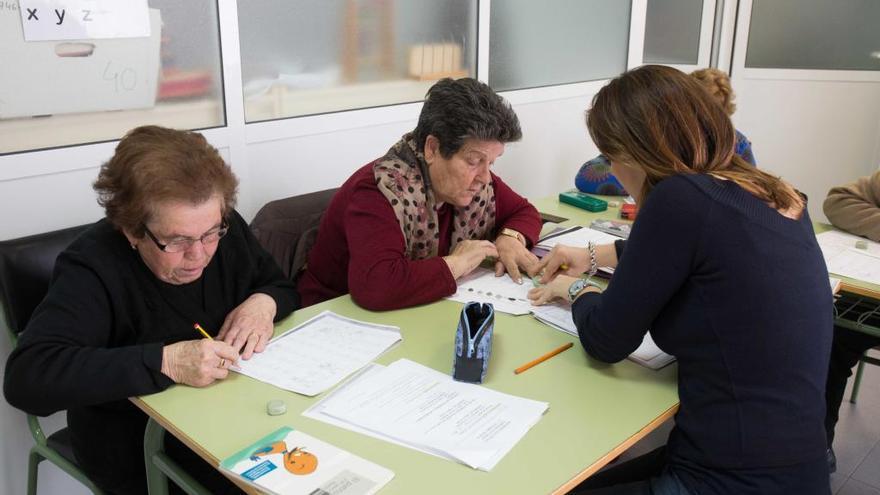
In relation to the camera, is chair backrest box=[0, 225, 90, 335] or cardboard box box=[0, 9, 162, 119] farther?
cardboard box box=[0, 9, 162, 119]

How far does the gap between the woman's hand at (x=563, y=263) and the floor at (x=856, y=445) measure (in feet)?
2.87

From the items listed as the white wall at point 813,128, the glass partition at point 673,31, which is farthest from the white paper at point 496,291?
the white wall at point 813,128

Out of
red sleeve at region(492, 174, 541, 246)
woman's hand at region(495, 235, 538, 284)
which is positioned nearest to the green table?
woman's hand at region(495, 235, 538, 284)

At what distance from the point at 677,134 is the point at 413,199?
0.76 metres

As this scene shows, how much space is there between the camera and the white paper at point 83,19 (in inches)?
72.0

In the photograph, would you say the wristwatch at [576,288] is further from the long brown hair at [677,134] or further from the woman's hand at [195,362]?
the woman's hand at [195,362]

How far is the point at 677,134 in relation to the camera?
4.33 ft

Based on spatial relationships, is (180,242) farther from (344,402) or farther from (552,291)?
(552,291)

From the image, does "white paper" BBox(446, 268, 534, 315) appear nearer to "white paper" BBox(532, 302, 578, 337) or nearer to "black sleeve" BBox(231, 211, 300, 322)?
"white paper" BBox(532, 302, 578, 337)

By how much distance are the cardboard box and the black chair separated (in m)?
Result: 0.41

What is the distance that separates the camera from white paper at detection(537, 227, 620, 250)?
2.19m

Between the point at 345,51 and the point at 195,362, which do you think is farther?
the point at 345,51

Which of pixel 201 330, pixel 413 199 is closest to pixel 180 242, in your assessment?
pixel 201 330

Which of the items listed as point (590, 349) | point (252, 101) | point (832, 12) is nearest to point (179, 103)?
point (252, 101)
